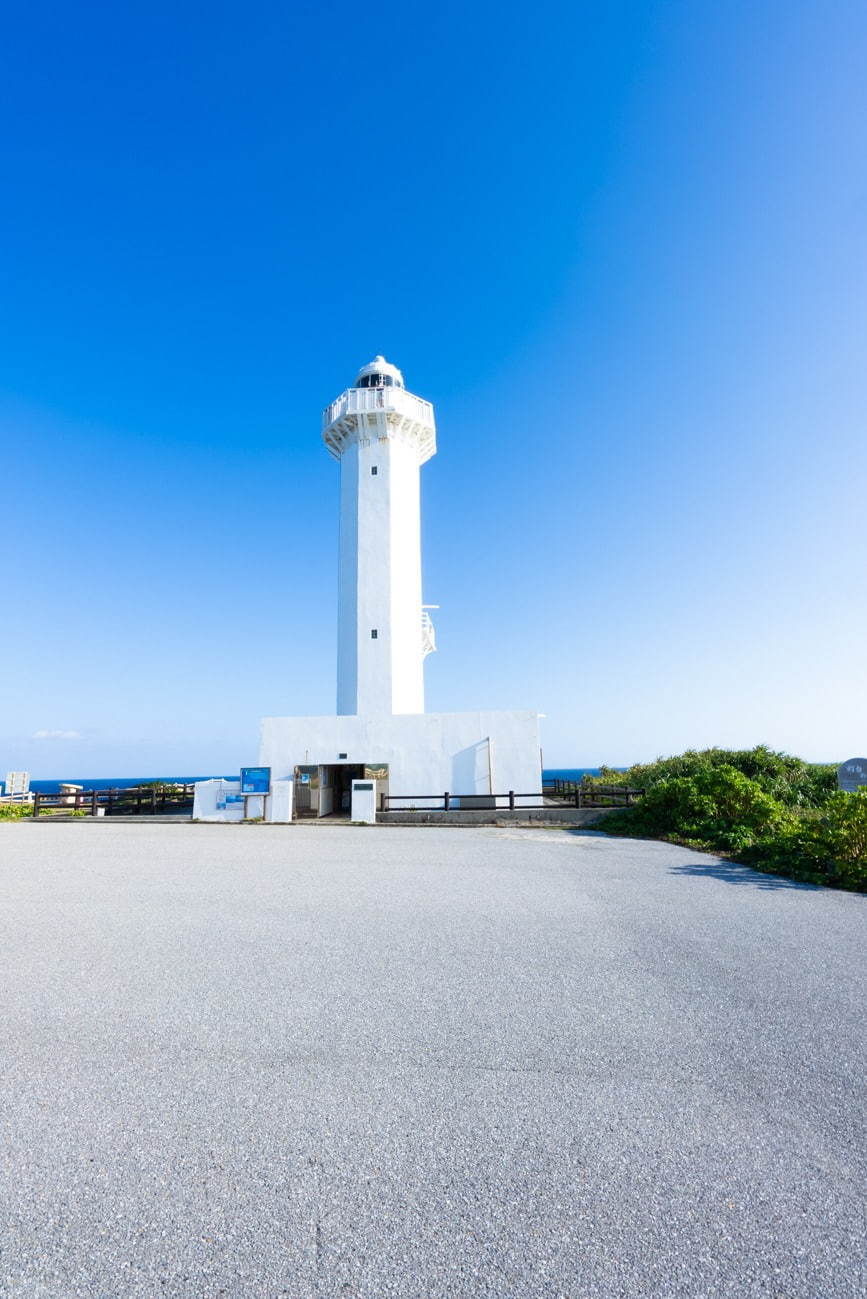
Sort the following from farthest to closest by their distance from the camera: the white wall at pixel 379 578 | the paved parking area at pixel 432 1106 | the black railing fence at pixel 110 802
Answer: the white wall at pixel 379 578 → the black railing fence at pixel 110 802 → the paved parking area at pixel 432 1106

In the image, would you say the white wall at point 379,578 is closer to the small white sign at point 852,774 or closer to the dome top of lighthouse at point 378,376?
the dome top of lighthouse at point 378,376

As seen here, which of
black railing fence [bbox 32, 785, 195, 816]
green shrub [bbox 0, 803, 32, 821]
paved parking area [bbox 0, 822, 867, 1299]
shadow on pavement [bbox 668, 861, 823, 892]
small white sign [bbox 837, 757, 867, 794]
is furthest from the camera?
black railing fence [bbox 32, 785, 195, 816]

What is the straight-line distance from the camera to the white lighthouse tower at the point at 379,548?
23.4m

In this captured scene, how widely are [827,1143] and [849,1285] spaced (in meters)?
0.85

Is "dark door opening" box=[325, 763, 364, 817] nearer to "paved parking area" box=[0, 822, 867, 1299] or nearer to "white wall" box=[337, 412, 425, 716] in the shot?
"white wall" box=[337, 412, 425, 716]

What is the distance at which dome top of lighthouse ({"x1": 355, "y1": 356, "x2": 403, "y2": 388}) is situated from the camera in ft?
88.3

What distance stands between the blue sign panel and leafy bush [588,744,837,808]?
427 inches

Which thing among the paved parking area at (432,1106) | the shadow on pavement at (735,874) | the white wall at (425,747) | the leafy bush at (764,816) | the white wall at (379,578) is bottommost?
the paved parking area at (432,1106)

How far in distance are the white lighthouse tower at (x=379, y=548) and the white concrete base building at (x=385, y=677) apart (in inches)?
1.6

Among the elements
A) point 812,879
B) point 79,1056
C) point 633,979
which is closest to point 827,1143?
point 633,979

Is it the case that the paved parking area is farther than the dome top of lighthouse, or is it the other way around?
the dome top of lighthouse

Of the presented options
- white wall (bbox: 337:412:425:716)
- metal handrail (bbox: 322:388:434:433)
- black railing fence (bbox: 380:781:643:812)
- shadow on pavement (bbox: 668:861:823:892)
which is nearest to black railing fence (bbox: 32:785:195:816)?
white wall (bbox: 337:412:425:716)

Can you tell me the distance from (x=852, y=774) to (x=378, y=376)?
22.9 metres

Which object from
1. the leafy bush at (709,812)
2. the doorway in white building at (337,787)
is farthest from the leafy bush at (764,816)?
the doorway in white building at (337,787)
